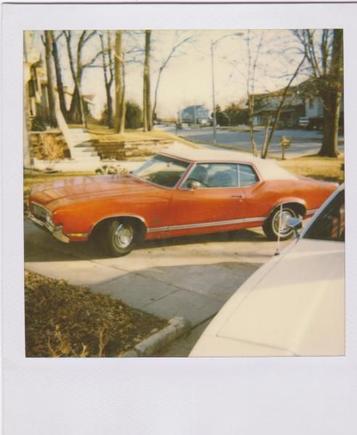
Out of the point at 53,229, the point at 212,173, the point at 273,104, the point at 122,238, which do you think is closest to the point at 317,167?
the point at 273,104

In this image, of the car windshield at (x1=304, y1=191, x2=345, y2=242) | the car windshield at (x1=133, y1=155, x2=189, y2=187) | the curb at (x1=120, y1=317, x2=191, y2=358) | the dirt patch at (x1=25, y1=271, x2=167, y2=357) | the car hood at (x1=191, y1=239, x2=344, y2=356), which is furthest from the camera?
the car windshield at (x1=133, y1=155, x2=189, y2=187)

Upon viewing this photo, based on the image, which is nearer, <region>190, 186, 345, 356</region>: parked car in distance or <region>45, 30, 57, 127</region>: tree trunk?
<region>190, 186, 345, 356</region>: parked car in distance

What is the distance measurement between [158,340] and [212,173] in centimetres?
158

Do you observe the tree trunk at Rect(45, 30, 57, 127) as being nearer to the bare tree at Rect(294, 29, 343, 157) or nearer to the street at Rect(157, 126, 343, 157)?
the street at Rect(157, 126, 343, 157)

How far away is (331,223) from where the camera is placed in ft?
11.7

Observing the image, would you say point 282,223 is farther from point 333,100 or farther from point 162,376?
point 162,376

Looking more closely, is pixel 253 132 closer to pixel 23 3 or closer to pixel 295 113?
pixel 295 113

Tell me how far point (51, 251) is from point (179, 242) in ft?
3.86

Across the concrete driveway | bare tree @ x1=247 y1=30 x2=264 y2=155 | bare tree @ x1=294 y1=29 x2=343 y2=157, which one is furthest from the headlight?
bare tree @ x1=294 y1=29 x2=343 y2=157

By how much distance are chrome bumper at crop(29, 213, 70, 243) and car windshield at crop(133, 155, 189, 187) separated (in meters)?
0.87

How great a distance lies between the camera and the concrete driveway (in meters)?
4.00

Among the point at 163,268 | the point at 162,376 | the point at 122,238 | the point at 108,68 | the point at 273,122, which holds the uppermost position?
the point at 108,68

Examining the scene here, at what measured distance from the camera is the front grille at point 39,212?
157 inches

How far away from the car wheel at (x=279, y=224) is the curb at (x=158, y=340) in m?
1.15
